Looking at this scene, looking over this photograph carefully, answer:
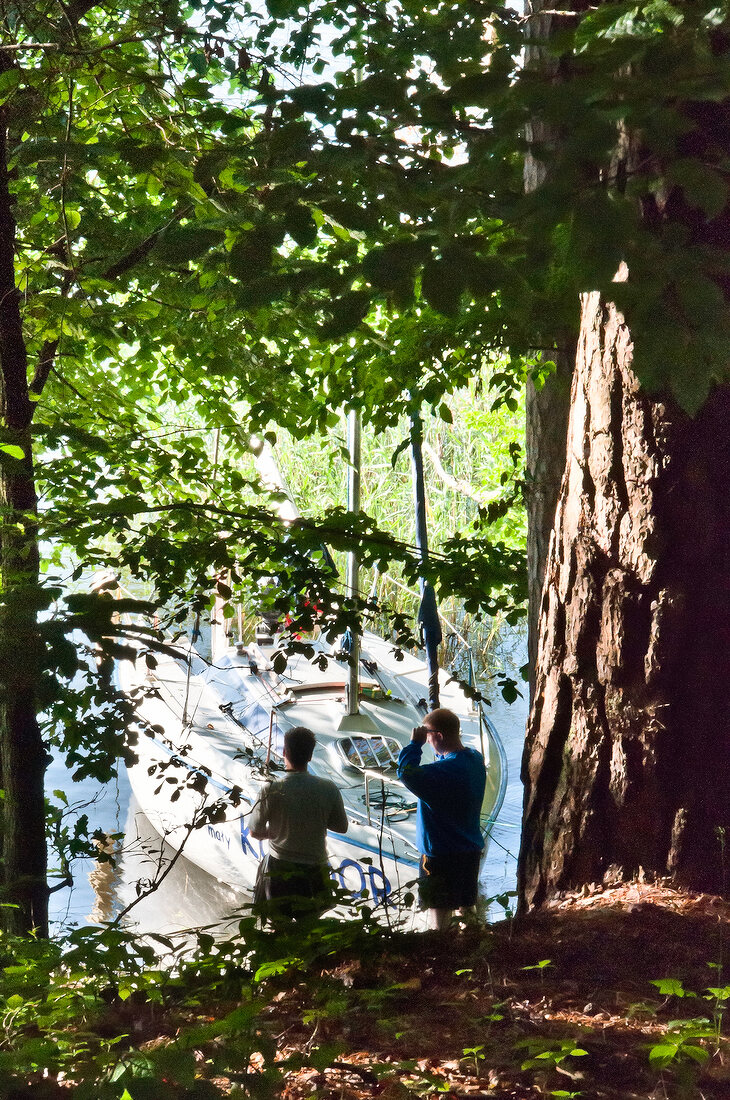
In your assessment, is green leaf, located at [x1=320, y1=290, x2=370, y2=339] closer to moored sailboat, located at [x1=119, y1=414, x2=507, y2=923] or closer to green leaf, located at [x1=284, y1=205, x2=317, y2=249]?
→ green leaf, located at [x1=284, y1=205, x2=317, y2=249]

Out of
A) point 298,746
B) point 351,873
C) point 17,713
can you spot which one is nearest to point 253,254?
point 17,713

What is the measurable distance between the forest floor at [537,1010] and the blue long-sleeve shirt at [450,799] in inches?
58.7

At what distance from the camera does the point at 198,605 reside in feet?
11.0

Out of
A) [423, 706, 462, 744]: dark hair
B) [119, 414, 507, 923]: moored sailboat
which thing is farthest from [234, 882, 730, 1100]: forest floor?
[119, 414, 507, 923]: moored sailboat

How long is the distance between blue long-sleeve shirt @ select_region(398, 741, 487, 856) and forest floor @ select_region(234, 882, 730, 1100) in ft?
4.89

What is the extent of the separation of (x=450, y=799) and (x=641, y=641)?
1.95 metres

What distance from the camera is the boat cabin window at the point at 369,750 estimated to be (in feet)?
25.6

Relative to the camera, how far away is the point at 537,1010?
192 cm

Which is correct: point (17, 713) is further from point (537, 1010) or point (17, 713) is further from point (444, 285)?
point (444, 285)

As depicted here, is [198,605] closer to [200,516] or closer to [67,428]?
[200,516]

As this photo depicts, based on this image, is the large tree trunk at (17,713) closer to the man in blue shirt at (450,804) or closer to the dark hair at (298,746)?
the dark hair at (298,746)

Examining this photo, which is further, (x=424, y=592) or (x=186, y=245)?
(x=424, y=592)

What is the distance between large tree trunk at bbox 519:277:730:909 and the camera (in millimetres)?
2283

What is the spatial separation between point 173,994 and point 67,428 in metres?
2.07
